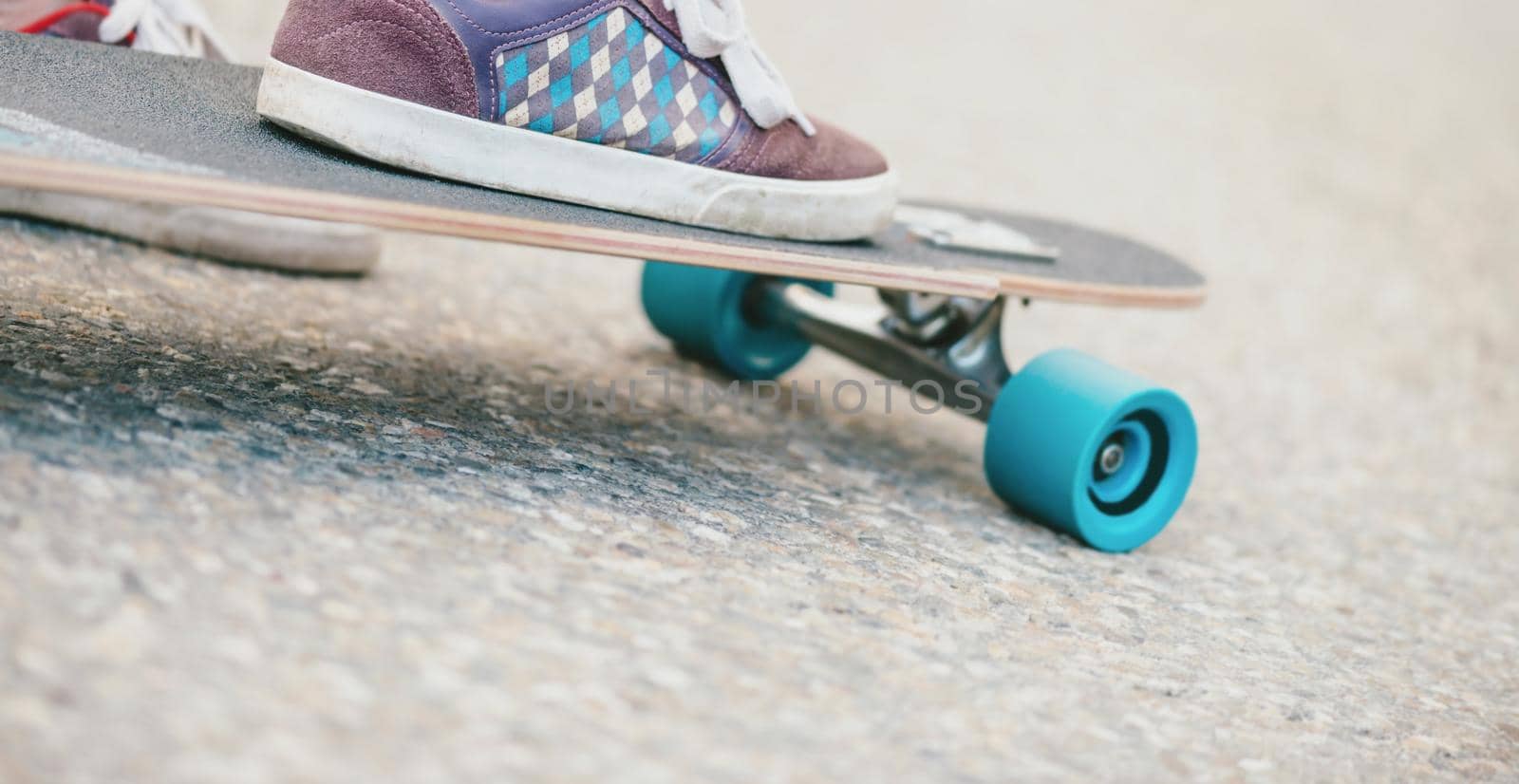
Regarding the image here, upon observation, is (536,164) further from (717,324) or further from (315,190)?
(717,324)

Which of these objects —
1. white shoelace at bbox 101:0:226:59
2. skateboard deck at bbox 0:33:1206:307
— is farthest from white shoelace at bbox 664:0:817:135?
white shoelace at bbox 101:0:226:59

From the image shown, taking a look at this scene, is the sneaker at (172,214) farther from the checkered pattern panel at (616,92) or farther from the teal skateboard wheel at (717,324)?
the checkered pattern panel at (616,92)

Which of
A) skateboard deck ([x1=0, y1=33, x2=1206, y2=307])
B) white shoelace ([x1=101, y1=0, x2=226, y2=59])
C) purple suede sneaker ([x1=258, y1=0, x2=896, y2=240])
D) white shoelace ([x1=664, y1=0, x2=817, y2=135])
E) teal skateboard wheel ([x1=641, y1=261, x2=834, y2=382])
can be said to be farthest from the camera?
teal skateboard wheel ([x1=641, y1=261, x2=834, y2=382])

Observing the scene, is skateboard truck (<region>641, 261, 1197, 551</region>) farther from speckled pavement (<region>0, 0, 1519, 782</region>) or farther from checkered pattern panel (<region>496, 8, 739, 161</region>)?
checkered pattern panel (<region>496, 8, 739, 161</region>)

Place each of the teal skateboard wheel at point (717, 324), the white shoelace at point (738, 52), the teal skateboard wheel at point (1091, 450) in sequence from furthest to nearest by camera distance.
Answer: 1. the teal skateboard wheel at point (717, 324)
2. the teal skateboard wheel at point (1091, 450)
3. the white shoelace at point (738, 52)

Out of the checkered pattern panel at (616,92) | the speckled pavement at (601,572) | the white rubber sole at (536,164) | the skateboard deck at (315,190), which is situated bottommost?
the speckled pavement at (601,572)

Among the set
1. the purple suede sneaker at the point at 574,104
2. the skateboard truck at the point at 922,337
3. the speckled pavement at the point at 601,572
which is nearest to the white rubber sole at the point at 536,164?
the purple suede sneaker at the point at 574,104

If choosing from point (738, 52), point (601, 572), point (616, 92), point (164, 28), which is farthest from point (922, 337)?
point (164, 28)

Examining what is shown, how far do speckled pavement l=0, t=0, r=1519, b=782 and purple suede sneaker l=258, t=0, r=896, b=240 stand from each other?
0.35m

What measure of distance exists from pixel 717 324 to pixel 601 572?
3.78ft

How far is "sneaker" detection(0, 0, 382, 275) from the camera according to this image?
199 cm

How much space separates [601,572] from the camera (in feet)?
4.40

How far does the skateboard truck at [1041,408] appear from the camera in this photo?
72.5 inches

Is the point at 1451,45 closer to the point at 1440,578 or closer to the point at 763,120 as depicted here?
the point at 1440,578
